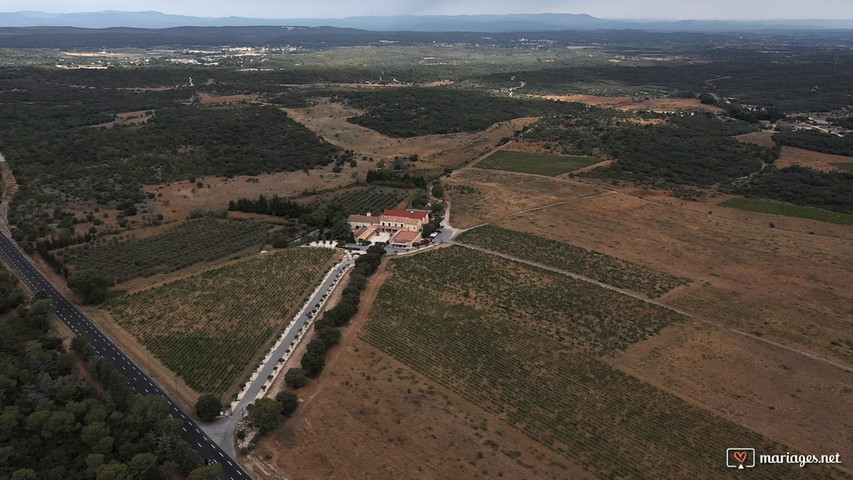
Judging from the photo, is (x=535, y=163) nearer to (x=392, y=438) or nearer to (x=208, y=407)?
(x=392, y=438)

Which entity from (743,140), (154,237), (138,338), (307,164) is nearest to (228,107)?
(307,164)

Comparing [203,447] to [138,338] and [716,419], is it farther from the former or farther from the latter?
[716,419]

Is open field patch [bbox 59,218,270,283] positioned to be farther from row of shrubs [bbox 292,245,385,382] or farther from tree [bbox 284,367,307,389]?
tree [bbox 284,367,307,389]

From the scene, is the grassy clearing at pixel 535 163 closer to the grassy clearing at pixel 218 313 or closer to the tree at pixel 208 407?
the grassy clearing at pixel 218 313

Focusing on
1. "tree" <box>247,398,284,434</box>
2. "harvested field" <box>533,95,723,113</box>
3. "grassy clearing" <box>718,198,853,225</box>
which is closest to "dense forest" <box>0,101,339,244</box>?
"tree" <box>247,398,284,434</box>

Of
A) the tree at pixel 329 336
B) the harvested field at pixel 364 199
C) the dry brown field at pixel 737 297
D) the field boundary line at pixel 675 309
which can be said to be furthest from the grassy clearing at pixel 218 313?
the dry brown field at pixel 737 297

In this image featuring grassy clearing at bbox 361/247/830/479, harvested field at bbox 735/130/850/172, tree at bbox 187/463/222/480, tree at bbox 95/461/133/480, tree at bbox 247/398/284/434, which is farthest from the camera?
harvested field at bbox 735/130/850/172
